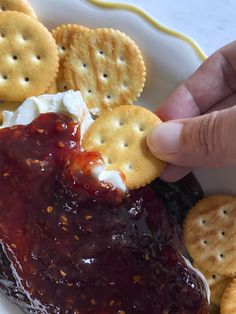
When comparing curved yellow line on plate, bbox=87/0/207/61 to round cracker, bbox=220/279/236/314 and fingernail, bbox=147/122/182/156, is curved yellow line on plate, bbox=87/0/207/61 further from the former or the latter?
round cracker, bbox=220/279/236/314

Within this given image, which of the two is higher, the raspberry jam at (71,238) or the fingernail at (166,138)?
the fingernail at (166,138)

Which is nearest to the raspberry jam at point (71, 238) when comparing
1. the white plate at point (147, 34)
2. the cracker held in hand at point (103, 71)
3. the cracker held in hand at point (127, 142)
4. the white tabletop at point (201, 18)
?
the cracker held in hand at point (127, 142)

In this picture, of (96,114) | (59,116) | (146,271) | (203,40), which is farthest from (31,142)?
(203,40)

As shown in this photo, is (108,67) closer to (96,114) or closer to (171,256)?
(96,114)

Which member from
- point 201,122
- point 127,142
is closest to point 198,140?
point 201,122

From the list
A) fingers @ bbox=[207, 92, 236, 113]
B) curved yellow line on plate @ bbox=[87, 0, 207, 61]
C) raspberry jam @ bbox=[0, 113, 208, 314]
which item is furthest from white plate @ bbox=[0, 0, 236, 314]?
raspberry jam @ bbox=[0, 113, 208, 314]

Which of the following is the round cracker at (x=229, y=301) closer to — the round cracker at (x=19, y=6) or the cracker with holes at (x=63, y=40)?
the cracker with holes at (x=63, y=40)

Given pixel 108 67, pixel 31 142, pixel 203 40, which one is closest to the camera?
pixel 31 142

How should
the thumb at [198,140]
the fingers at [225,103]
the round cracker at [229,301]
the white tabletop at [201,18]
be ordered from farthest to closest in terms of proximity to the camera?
the white tabletop at [201,18] < the fingers at [225,103] < the round cracker at [229,301] < the thumb at [198,140]

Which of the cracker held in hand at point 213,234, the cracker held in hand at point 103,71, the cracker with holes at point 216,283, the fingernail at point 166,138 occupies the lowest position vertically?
the cracker with holes at point 216,283
